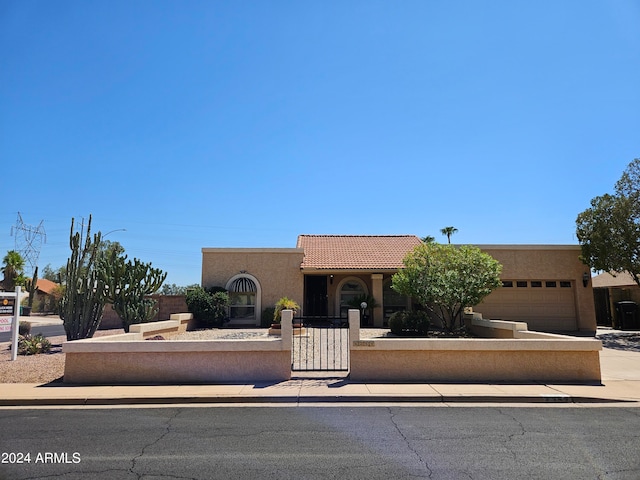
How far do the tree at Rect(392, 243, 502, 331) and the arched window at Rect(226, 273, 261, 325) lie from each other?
8.38 meters

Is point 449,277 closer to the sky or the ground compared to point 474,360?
closer to the sky

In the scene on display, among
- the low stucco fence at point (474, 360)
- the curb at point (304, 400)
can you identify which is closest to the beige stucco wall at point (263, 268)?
the low stucco fence at point (474, 360)

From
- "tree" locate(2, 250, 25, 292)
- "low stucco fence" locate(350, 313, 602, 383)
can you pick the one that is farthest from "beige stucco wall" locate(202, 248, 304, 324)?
"tree" locate(2, 250, 25, 292)

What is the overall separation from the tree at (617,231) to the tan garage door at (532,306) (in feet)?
7.87

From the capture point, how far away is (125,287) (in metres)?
15.8

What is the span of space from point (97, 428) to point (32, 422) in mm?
1285

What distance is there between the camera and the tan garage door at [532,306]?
21953mm

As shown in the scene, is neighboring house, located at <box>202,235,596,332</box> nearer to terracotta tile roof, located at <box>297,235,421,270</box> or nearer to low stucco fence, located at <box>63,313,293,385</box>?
terracotta tile roof, located at <box>297,235,421,270</box>

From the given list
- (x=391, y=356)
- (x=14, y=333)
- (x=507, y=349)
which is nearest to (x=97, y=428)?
(x=391, y=356)

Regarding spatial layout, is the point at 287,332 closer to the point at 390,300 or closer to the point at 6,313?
the point at 6,313

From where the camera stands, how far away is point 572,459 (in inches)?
218

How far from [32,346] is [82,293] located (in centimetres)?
218

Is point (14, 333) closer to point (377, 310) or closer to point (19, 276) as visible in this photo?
point (377, 310)

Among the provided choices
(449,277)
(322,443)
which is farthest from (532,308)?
(322,443)
